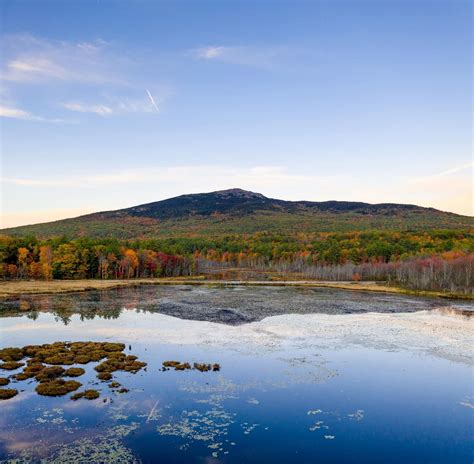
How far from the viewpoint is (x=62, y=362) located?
3572 centimetres

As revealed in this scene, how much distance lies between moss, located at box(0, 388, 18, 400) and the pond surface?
46 centimetres

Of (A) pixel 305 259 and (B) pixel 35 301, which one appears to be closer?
(B) pixel 35 301

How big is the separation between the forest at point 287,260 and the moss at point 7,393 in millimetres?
89045

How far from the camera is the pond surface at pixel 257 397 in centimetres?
2156

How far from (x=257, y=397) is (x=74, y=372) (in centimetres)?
Result: 1418

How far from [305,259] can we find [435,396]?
14316 centimetres

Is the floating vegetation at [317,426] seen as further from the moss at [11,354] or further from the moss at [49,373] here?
the moss at [11,354]

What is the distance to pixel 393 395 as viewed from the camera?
29953 mm

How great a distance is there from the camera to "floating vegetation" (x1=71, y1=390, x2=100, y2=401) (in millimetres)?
27969

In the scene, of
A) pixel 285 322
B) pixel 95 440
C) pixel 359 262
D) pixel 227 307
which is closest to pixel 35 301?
pixel 227 307

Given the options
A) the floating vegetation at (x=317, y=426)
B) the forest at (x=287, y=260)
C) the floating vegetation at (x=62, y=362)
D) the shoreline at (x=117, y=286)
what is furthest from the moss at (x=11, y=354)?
the forest at (x=287, y=260)

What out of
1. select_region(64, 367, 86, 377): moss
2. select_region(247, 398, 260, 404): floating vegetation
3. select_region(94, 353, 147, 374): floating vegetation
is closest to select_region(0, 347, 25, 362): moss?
select_region(64, 367, 86, 377): moss

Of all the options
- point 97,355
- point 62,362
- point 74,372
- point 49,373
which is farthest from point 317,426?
point 62,362

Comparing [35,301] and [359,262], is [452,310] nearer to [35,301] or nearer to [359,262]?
[35,301]
